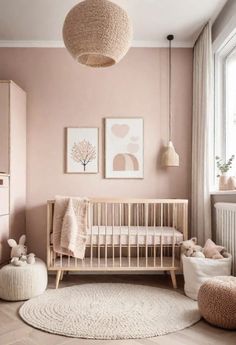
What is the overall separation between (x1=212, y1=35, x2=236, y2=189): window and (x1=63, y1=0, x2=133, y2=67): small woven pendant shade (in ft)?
5.57

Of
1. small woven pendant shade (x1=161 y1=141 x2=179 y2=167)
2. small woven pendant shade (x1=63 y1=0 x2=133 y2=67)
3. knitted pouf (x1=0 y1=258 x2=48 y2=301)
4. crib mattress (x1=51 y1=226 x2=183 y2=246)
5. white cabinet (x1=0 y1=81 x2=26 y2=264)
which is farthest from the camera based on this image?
small woven pendant shade (x1=161 y1=141 x2=179 y2=167)

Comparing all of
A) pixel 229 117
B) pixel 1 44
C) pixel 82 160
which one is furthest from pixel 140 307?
pixel 1 44

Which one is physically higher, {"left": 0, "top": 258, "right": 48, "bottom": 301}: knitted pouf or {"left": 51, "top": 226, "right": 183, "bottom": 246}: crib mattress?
{"left": 51, "top": 226, "right": 183, "bottom": 246}: crib mattress

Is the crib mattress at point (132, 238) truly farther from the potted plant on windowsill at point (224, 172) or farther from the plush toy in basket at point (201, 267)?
the potted plant on windowsill at point (224, 172)

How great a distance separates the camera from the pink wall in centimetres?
355

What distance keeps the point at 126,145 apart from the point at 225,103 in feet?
3.37

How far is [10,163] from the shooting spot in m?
3.14

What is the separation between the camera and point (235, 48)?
10.2 ft

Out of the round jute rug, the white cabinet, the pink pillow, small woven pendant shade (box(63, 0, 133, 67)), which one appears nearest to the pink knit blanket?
the round jute rug

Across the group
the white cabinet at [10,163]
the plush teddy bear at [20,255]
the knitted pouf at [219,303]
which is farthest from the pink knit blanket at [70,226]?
the knitted pouf at [219,303]

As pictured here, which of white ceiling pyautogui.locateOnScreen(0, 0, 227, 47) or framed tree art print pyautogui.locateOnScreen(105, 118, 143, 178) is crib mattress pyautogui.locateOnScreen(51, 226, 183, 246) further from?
white ceiling pyautogui.locateOnScreen(0, 0, 227, 47)

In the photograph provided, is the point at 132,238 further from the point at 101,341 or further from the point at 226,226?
the point at 101,341

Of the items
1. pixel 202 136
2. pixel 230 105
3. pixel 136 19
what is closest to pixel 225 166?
pixel 202 136

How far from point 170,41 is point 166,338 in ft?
9.08
